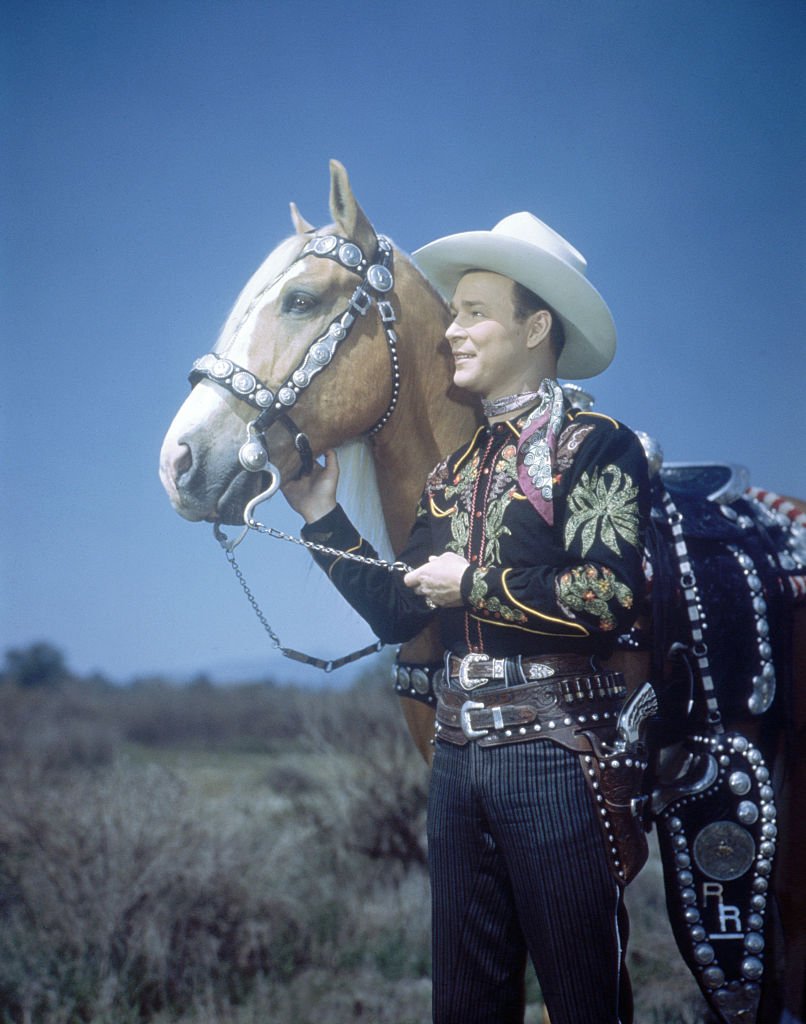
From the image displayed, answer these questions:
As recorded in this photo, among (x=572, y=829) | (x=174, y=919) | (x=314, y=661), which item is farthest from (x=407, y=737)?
(x=572, y=829)

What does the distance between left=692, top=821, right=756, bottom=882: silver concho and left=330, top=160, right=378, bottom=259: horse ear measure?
153 cm

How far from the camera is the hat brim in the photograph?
1820 mm

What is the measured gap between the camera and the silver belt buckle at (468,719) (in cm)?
166

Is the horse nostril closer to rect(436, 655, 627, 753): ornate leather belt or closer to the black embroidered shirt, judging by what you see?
the black embroidered shirt

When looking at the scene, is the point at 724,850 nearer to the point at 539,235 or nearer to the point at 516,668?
the point at 516,668

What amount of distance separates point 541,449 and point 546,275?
38 centimetres

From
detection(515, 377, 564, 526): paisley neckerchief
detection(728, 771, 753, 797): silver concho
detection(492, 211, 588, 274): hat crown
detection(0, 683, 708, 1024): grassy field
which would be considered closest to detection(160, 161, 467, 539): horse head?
detection(492, 211, 588, 274): hat crown

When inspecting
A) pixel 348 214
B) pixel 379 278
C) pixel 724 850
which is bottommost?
pixel 724 850

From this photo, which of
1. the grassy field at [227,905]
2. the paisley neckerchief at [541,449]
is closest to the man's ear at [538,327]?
the paisley neckerchief at [541,449]

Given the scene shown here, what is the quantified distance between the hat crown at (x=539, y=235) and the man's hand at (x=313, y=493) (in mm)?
655

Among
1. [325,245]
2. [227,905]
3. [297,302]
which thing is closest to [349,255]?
[325,245]

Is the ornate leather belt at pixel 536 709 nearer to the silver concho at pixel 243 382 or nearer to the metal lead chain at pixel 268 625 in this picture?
the metal lead chain at pixel 268 625

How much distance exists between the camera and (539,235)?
76.2 inches

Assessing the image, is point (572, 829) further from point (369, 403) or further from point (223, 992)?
point (223, 992)
